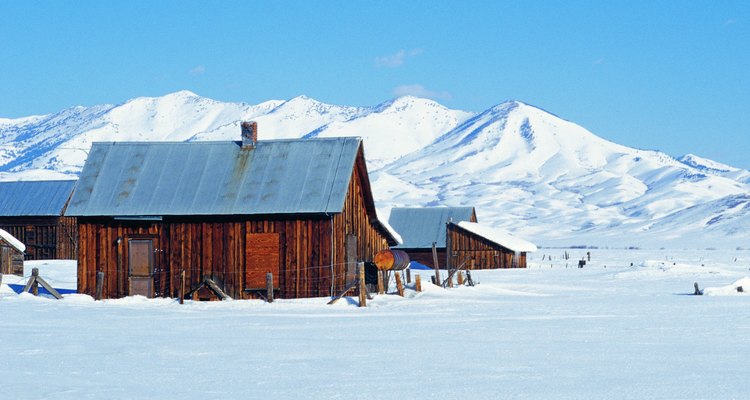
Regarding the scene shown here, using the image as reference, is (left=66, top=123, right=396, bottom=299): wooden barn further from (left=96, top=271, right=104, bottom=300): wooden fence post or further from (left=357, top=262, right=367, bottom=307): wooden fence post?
(left=357, top=262, right=367, bottom=307): wooden fence post

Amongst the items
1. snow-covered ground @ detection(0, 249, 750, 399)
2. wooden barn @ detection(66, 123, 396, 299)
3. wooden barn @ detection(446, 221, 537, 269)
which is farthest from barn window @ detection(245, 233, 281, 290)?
wooden barn @ detection(446, 221, 537, 269)

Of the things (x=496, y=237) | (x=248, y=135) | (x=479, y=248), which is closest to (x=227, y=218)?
(x=248, y=135)

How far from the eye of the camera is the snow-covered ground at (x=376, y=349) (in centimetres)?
1500

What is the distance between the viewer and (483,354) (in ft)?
62.4

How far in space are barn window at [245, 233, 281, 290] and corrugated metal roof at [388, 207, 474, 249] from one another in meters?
40.8

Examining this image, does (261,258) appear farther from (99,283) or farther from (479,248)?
(479,248)

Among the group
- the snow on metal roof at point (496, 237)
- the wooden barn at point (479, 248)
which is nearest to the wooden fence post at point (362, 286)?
the wooden barn at point (479, 248)

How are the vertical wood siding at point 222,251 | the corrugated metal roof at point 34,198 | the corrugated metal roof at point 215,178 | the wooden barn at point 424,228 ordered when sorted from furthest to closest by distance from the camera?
1. the wooden barn at point 424,228
2. the corrugated metal roof at point 34,198
3. the corrugated metal roof at point 215,178
4. the vertical wood siding at point 222,251

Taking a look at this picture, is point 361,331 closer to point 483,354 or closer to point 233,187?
point 483,354

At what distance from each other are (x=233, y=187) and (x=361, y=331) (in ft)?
42.2

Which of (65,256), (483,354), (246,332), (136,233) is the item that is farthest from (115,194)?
(65,256)

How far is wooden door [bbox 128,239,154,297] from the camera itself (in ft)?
115

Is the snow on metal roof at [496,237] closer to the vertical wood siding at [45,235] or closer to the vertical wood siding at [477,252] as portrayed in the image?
the vertical wood siding at [477,252]

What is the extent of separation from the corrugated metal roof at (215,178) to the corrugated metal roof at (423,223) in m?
38.7
